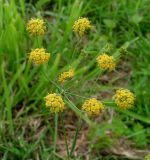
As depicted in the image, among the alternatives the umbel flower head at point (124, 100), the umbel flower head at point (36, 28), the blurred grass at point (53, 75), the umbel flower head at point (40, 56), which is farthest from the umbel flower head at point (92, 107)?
the blurred grass at point (53, 75)

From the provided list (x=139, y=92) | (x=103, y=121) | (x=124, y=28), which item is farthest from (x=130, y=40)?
(x=103, y=121)

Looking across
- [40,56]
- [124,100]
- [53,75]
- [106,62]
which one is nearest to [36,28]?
[40,56]

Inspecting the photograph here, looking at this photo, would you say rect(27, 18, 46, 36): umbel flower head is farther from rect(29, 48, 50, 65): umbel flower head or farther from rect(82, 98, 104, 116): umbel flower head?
rect(82, 98, 104, 116): umbel flower head

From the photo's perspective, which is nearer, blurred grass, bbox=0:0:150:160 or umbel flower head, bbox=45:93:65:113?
umbel flower head, bbox=45:93:65:113

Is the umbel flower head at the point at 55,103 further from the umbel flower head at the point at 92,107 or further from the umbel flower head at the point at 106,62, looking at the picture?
the umbel flower head at the point at 106,62

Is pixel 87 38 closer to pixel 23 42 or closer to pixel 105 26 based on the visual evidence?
pixel 105 26

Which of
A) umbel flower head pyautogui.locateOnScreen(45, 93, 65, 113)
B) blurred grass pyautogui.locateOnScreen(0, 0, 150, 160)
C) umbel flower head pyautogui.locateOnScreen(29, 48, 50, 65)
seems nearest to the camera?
umbel flower head pyautogui.locateOnScreen(45, 93, 65, 113)

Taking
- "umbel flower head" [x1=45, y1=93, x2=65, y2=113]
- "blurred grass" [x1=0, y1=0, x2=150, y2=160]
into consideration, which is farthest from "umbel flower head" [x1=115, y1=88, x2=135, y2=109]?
"blurred grass" [x1=0, y1=0, x2=150, y2=160]

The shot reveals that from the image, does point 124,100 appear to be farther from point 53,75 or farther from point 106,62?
point 53,75
